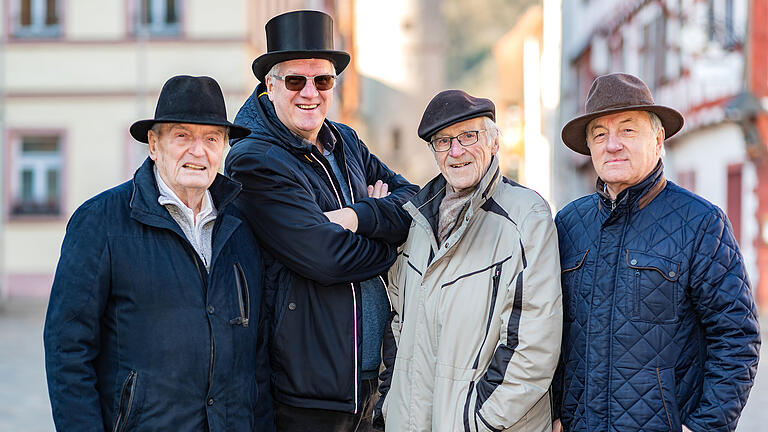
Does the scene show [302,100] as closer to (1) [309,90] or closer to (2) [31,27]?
(1) [309,90]

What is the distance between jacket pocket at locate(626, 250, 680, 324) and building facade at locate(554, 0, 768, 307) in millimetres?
13196

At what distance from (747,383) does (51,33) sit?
17671 mm

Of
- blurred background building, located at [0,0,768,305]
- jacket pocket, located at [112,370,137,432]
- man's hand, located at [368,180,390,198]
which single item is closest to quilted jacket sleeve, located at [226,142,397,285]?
man's hand, located at [368,180,390,198]

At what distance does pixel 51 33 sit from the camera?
1870 cm

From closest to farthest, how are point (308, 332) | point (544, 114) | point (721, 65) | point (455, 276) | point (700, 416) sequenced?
point (700, 416), point (455, 276), point (308, 332), point (721, 65), point (544, 114)

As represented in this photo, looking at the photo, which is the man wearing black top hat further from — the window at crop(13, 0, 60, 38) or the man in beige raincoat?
the window at crop(13, 0, 60, 38)

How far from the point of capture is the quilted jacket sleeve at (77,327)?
3316mm

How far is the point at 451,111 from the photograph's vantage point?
12.2 ft

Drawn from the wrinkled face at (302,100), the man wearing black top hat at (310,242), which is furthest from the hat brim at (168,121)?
the wrinkled face at (302,100)

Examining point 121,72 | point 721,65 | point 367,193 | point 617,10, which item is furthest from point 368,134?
point 367,193

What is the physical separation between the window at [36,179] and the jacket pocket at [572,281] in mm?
16385

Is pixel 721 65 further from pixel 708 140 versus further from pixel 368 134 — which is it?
pixel 368 134

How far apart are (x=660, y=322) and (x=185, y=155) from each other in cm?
183

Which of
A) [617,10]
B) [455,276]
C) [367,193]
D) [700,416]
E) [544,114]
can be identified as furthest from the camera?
[544,114]
